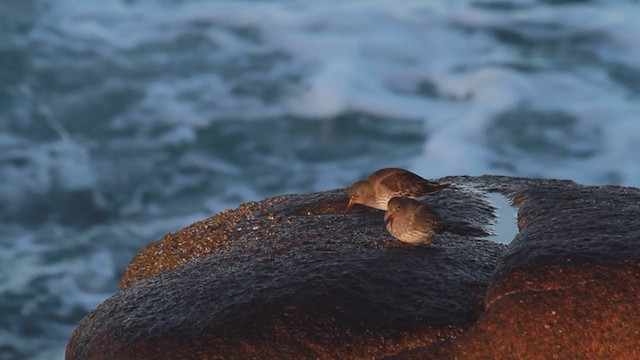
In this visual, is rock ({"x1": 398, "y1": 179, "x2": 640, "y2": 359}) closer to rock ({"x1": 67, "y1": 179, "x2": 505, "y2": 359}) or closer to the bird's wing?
rock ({"x1": 67, "y1": 179, "x2": 505, "y2": 359})

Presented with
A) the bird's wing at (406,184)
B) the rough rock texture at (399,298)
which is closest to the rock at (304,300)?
the rough rock texture at (399,298)

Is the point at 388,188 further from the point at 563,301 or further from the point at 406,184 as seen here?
the point at 563,301

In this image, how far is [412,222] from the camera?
4738 millimetres

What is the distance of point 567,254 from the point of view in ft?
14.3

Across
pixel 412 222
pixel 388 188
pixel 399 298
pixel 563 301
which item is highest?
pixel 388 188

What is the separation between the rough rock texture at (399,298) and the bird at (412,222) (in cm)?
6

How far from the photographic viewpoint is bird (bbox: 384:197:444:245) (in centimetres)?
475

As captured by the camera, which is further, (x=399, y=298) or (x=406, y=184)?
(x=406, y=184)

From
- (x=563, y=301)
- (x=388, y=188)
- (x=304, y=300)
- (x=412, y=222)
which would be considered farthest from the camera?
(x=388, y=188)

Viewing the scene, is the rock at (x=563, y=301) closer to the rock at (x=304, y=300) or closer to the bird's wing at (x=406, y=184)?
the rock at (x=304, y=300)

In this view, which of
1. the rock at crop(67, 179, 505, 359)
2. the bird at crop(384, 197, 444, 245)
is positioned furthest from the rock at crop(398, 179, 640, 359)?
the bird at crop(384, 197, 444, 245)

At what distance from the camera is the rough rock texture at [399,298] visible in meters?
4.10

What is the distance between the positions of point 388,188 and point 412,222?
74cm

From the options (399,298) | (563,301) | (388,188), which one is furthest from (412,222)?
(563,301)
